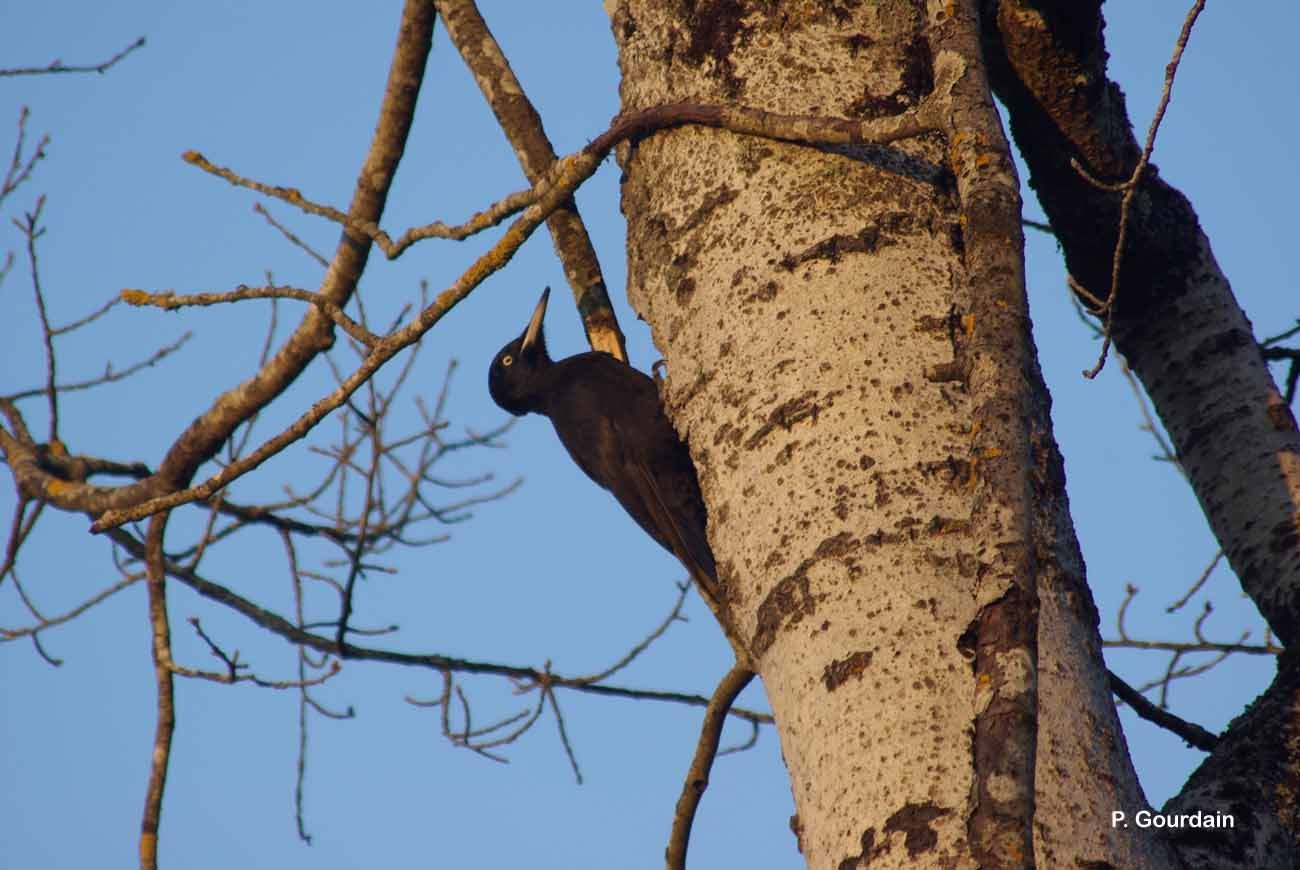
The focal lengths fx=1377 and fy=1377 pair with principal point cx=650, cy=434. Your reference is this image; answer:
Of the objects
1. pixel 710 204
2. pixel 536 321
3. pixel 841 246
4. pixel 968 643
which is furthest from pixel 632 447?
pixel 968 643

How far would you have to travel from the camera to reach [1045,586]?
181 cm

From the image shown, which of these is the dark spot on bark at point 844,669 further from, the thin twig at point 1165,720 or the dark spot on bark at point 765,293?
the thin twig at point 1165,720

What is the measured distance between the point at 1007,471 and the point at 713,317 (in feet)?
3.14

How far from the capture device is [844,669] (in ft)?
5.80

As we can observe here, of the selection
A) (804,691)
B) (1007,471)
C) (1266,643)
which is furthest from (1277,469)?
(1007,471)

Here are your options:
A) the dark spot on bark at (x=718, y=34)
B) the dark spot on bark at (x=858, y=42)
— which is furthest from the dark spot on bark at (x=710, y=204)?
the dark spot on bark at (x=858, y=42)

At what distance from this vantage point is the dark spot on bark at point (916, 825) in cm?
156

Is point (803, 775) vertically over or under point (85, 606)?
under

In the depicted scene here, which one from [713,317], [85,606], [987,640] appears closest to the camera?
[987,640]

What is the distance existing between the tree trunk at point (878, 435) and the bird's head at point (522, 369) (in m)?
2.48

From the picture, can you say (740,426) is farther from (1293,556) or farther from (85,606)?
(85,606)

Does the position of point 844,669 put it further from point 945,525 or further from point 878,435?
point 878,435

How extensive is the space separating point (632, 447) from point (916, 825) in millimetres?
2812

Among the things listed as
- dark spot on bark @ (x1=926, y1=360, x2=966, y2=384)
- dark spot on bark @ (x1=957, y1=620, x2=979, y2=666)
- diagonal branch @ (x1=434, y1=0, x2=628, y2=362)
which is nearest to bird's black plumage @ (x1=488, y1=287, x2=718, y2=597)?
diagonal branch @ (x1=434, y1=0, x2=628, y2=362)
